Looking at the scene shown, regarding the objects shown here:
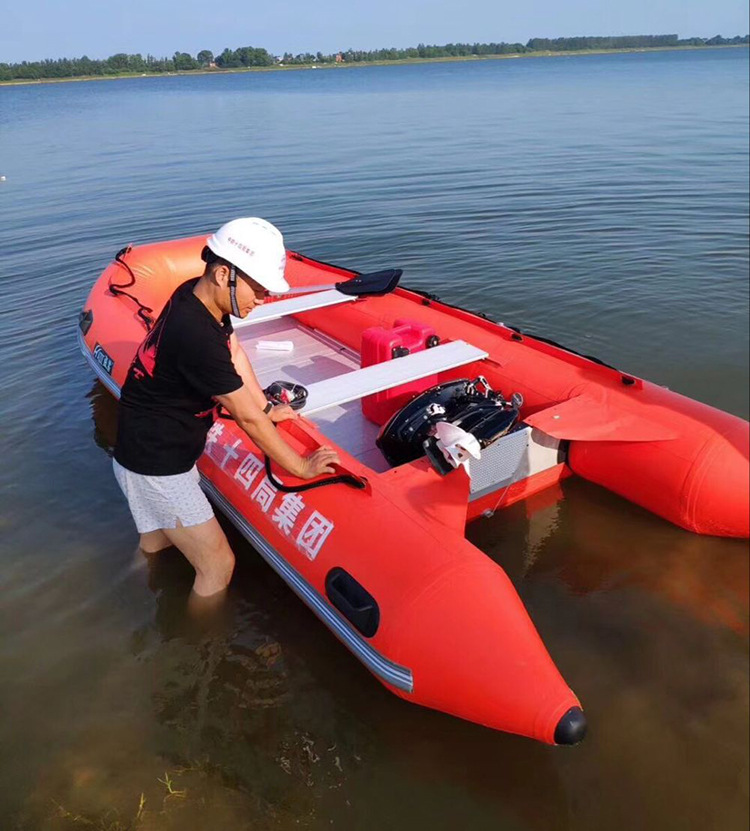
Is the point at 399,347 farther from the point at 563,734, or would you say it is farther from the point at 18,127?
the point at 18,127

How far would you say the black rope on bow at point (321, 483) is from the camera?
9.39 feet

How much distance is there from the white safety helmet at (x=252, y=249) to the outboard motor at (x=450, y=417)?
107 centimetres

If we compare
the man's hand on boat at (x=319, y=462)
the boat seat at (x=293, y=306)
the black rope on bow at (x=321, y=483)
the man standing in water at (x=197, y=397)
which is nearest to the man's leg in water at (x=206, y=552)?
the man standing in water at (x=197, y=397)

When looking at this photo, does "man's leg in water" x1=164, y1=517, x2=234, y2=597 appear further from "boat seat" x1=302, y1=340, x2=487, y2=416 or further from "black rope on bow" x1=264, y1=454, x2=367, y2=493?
"boat seat" x1=302, y1=340, x2=487, y2=416

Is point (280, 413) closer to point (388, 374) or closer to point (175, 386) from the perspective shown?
point (175, 386)

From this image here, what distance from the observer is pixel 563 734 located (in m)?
2.16

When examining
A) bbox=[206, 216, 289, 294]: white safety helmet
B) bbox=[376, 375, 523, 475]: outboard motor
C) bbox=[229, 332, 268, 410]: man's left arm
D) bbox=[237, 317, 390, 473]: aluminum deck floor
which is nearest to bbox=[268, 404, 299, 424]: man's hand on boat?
bbox=[229, 332, 268, 410]: man's left arm

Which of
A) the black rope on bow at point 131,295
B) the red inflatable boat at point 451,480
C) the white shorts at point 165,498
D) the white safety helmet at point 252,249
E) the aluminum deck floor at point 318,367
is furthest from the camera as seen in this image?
the black rope on bow at point 131,295

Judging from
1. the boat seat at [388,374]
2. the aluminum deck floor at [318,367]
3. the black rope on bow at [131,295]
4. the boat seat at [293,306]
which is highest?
the black rope on bow at [131,295]

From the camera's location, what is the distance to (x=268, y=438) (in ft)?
8.25

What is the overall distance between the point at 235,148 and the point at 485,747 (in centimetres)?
1763

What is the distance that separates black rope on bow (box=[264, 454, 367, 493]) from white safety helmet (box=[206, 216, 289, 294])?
94cm

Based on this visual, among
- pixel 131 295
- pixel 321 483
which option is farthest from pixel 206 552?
pixel 131 295

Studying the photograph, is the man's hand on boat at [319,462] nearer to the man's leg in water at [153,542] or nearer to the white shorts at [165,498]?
the white shorts at [165,498]
